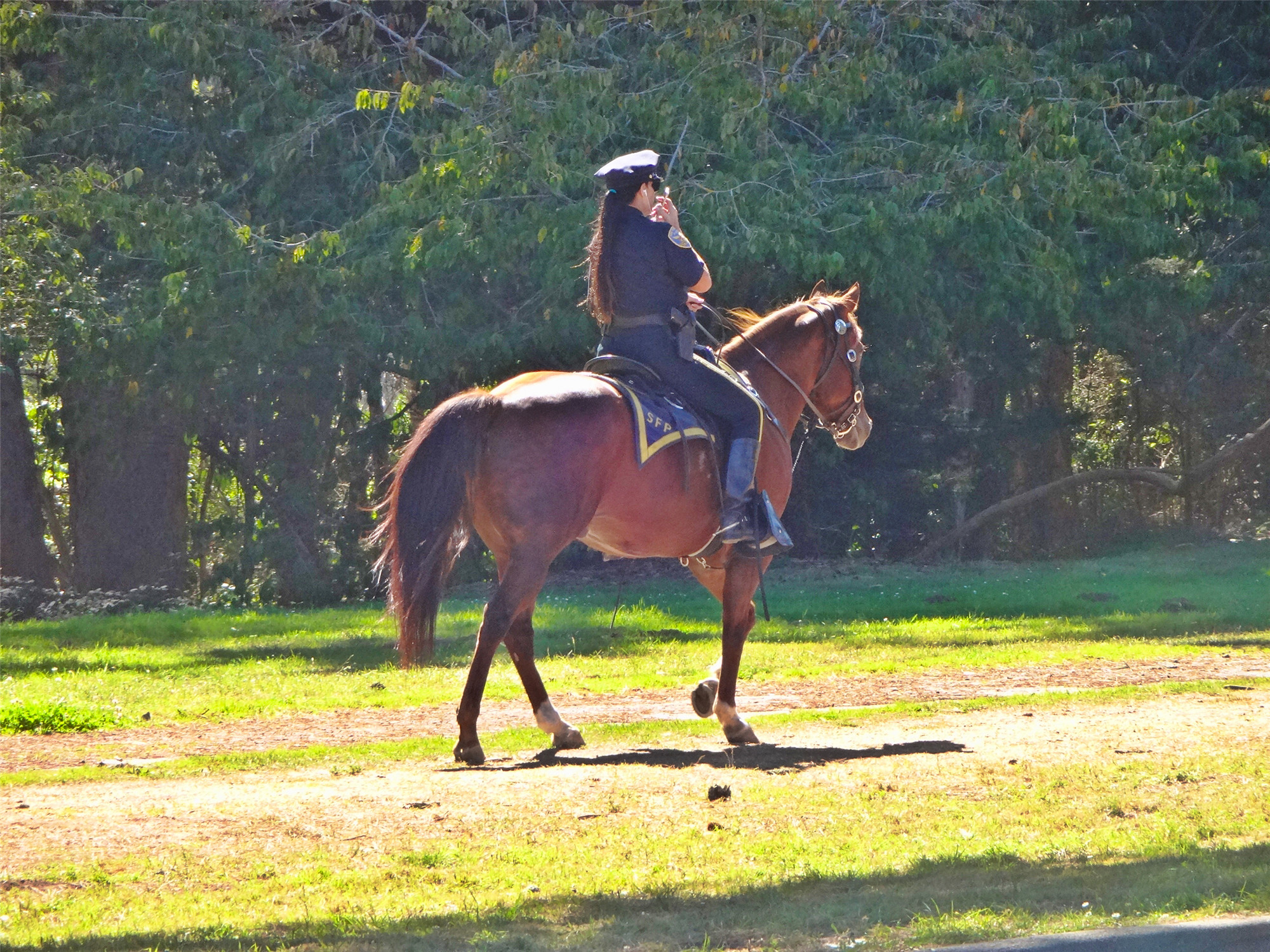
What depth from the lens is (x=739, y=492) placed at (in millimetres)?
9258

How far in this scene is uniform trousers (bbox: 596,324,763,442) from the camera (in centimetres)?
916

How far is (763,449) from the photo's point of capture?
967 cm

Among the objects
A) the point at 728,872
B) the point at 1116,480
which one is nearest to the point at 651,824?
the point at 728,872

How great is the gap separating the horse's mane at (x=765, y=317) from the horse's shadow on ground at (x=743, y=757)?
2.83 meters

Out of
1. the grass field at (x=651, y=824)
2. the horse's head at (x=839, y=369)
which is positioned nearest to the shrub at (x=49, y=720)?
the grass field at (x=651, y=824)

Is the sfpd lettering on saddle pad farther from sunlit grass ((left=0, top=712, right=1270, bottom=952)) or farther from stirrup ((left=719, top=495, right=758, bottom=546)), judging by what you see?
sunlit grass ((left=0, top=712, right=1270, bottom=952))

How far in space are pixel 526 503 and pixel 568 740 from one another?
4.87ft

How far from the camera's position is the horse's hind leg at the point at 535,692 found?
353 inches

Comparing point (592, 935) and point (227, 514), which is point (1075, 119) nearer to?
point (592, 935)

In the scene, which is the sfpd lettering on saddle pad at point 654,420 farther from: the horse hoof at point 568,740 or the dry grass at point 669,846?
the dry grass at point 669,846

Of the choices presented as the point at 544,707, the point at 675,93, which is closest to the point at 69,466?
the point at 675,93

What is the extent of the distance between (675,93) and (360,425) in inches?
385

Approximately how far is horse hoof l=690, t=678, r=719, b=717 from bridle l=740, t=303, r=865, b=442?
2.04m

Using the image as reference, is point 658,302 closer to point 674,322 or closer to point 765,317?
point 674,322
